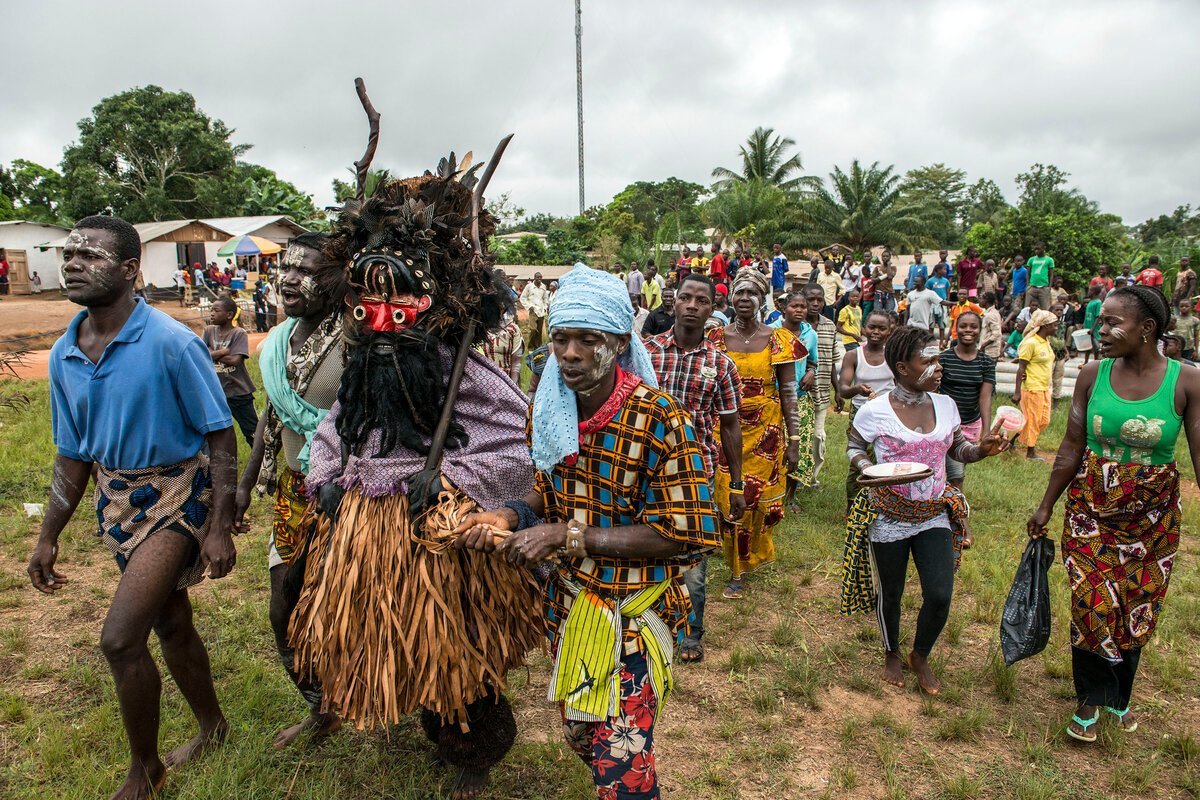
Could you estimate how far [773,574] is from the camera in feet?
18.5

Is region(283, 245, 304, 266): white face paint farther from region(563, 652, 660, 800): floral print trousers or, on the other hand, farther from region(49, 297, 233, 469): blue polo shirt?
region(563, 652, 660, 800): floral print trousers

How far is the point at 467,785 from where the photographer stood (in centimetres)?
307

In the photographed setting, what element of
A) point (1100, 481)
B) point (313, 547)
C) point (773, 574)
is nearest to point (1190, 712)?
point (1100, 481)

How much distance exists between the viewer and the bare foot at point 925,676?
409 cm

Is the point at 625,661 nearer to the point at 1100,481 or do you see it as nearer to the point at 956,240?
the point at 1100,481

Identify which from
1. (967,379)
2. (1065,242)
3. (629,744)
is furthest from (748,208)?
(629,744)

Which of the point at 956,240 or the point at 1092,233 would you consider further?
the point at 956,240

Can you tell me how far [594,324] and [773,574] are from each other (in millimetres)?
3828

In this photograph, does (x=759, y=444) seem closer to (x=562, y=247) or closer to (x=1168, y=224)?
(x=562, y=247)

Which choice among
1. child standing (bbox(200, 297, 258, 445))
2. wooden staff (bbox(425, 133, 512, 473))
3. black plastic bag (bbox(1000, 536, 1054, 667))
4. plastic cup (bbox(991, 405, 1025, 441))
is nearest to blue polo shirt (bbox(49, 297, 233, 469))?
wooden staff (bbox(425, 133, 512, 473))

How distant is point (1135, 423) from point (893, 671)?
5.63 ft

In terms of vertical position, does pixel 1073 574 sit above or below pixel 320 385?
below

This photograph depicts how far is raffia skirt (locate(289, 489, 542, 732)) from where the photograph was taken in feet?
8.48

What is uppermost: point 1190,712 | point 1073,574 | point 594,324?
point 594,324
